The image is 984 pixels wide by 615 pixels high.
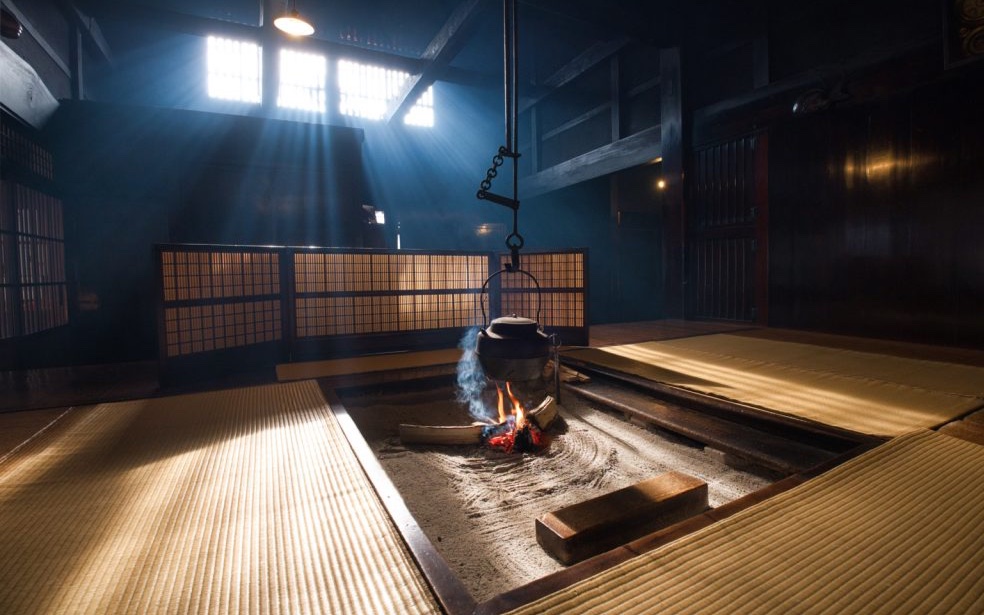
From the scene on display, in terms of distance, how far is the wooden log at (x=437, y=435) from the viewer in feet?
8.84

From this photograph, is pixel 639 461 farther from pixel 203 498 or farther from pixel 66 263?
pixel 66 263

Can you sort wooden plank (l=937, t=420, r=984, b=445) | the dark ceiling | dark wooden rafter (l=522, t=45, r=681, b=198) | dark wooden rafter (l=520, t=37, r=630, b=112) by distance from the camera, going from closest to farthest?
wooden plank (l=937, t=420, r=984, b=445) → the dark ceiling → dark wooden rafter (l=522, t=45, r=681, b=198) → dark wooden rafter (l=520, t=37, r=630, b=112)

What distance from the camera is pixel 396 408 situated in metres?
3.31

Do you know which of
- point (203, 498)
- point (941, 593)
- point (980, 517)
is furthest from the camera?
point (203, 498)

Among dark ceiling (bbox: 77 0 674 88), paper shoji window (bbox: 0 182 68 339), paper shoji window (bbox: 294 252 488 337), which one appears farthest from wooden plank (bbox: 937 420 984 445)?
paper shoji window (bbox: 0 182 68 339)

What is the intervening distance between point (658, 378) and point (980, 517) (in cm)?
191

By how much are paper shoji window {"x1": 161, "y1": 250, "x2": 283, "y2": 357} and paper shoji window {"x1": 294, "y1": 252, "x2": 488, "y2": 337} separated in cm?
25

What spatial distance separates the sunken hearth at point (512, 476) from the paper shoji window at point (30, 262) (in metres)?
3.98

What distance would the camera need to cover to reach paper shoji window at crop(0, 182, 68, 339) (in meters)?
4.27

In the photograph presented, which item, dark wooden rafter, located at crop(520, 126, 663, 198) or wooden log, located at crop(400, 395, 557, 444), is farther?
dark wooden rafter, located at crop(520, 126, 663, 198)

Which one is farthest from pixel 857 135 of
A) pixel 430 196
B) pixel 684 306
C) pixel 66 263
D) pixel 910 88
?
pixel 66 263

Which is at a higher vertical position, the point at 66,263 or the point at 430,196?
the point at 430,196

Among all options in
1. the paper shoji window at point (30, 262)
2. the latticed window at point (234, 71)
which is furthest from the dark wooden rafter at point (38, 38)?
the latticed window at point (234, 71)

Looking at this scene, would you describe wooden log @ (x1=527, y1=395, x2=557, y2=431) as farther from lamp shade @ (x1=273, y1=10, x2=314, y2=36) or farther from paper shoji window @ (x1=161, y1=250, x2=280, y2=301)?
lamp shade @ (x1=273, y1=10, x2=314, y2=36)
